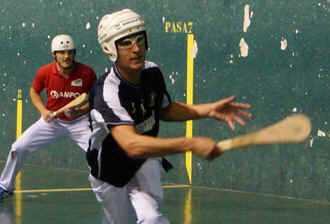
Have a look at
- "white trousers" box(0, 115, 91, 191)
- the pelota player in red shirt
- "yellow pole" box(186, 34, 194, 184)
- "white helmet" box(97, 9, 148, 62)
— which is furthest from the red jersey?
"white helmet" box(97, 9, 148, 62)

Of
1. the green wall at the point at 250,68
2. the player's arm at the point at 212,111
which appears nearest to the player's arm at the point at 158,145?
the player's arm at the point at 212,111

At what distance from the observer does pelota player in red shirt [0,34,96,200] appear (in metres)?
7.47

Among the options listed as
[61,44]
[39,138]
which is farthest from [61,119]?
[61,44]

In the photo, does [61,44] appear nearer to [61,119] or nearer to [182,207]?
[61,119]

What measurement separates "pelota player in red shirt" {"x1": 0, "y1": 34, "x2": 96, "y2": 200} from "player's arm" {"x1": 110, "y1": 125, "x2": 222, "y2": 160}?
353 centimetres

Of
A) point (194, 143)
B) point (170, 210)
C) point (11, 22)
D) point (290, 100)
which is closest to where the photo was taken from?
point (194, 143)

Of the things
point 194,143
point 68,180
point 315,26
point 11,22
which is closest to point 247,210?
point 315,26

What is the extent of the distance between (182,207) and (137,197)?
284 cm

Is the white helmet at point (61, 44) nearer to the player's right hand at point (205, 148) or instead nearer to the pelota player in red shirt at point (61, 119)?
the pelota player in red shirt at point (61, 119)

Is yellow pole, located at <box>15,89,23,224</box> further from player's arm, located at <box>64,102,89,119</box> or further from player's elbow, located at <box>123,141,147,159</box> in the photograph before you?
player's elbow, located at <box>123,141,147,159</box>

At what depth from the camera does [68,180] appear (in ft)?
29.1

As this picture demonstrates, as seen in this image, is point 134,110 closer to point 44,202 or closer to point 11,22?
point 44,202

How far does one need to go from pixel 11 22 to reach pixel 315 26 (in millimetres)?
4573

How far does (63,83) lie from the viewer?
760cm
